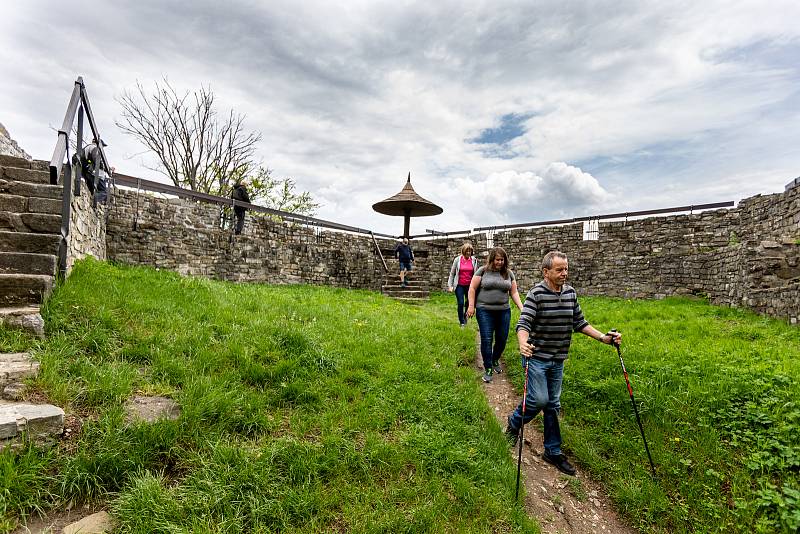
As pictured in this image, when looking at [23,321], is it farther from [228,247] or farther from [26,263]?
[228,247]

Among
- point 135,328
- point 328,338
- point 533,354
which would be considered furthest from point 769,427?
point 135,328

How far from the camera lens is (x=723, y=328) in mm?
6516

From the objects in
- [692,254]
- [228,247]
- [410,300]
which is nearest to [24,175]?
[228,247]

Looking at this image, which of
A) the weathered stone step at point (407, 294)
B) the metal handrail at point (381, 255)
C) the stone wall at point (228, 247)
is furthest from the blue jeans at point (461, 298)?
the metal handrail at point (381, 255)

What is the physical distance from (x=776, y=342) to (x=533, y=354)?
464 cm

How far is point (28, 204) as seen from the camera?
4.14 meters

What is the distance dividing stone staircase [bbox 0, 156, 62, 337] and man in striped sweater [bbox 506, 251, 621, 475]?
451 cm

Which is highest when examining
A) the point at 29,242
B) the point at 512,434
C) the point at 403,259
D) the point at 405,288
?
the point at 403,259

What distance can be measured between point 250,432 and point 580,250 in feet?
42.9

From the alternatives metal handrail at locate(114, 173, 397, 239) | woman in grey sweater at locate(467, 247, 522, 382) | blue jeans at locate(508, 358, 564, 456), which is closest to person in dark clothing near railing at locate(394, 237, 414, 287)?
metal handrail at locate(114, 173, 397, 239)

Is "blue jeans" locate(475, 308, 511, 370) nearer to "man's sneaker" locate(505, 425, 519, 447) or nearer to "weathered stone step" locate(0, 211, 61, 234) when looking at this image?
"man's sneaker" locate(505, 425, 519, 447)

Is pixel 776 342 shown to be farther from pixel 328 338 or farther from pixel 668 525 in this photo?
pixel 328 338

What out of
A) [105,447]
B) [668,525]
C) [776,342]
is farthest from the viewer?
[776,342]

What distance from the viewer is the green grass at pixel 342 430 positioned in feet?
7.72
